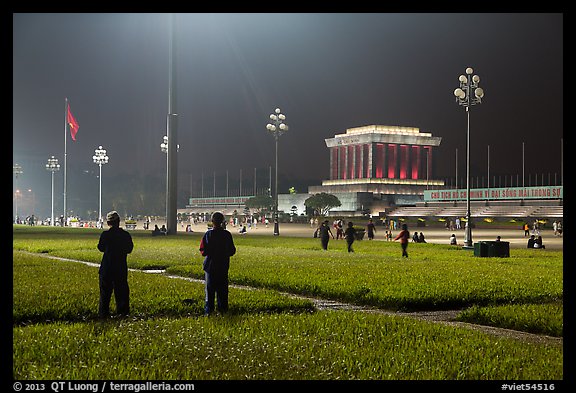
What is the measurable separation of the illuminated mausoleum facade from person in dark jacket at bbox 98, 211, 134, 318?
136 metres

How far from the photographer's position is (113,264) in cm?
1170

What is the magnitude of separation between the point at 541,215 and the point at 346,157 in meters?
83.8

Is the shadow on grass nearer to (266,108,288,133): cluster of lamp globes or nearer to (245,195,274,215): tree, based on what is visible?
(266,108,288,133): cluster of lamp globes

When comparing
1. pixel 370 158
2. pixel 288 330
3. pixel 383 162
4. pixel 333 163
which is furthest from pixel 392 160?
pixel 288 330

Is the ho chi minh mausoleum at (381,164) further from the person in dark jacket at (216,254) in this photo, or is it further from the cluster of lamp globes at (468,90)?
the person in dark jacket at (216,254)

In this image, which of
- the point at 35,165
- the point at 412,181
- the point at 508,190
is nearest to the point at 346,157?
the point at 412,181

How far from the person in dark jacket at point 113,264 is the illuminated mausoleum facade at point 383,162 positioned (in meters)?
136

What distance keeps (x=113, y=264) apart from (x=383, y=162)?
502 ft

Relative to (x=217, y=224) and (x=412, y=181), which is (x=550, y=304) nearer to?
(x=217, y=224)

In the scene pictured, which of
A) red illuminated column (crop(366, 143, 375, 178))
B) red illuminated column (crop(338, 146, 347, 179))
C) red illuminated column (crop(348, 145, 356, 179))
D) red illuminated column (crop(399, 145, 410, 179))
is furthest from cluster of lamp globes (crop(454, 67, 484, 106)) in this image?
red illuminated column (crop(338, 146, 347, 179))

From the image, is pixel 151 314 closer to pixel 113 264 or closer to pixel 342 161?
pixel 113 264

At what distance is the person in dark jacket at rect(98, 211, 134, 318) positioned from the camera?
11656 millimetres

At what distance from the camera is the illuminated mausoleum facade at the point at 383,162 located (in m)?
152

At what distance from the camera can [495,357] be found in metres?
8.82
